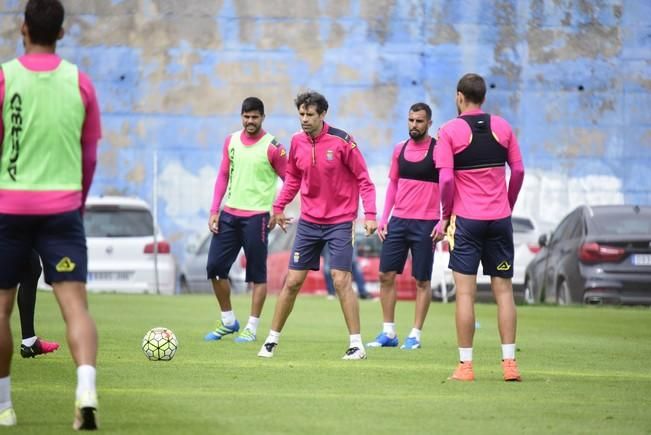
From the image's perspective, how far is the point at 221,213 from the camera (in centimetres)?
1623

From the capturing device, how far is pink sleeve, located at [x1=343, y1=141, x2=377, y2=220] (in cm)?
1349

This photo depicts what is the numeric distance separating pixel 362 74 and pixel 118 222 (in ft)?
38.3

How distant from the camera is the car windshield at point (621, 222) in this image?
25109mm

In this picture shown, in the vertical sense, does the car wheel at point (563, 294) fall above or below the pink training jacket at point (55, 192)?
below

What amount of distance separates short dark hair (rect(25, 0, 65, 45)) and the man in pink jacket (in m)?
5.23

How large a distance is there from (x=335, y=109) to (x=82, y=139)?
99.1 feet

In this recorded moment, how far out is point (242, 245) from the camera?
1614 centimetres

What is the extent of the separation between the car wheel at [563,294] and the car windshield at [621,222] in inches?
42.4

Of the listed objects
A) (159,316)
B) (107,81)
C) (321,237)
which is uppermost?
(107,81)

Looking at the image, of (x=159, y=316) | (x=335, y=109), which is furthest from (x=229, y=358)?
(x=335, y=109)

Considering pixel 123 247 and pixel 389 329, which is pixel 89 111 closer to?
pixel 389 329

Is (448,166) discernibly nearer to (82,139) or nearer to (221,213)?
(82,139)

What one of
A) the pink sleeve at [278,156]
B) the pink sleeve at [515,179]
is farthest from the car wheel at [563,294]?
the pink sleeve at [515,179]

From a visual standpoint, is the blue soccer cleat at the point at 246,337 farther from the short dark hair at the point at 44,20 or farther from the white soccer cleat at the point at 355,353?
the short dark hair at the point at 44,20
